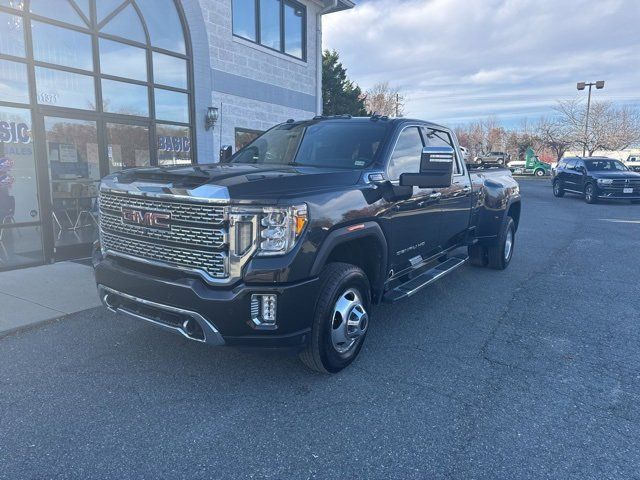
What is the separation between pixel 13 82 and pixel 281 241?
19.8ft

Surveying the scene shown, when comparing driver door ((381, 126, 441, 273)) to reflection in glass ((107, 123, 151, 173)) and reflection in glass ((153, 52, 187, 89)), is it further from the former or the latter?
reflection in glass ((153, 52, 187, 89))

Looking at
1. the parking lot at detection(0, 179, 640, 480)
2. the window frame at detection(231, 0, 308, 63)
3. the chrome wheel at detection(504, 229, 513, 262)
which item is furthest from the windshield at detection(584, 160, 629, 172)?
the parking lot at detection(0, 179, 640, 480)

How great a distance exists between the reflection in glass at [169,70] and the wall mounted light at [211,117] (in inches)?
26.9

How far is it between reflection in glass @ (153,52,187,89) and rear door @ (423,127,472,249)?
5846 mm

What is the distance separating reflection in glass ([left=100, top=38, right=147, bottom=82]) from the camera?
7.90 metres

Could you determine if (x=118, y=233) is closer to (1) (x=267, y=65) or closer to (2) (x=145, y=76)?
(2) (x=145, y=76)

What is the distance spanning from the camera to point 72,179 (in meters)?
7.64

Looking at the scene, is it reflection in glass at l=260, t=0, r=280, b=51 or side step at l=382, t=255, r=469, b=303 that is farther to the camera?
reflection in glass at l=260, t=0, r=280, b=51

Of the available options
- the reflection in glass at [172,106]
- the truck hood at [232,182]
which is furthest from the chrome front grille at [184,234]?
the reflection in glass at [172,106]

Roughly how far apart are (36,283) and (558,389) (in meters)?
5.90

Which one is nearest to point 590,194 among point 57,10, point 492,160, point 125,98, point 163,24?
point 492,160

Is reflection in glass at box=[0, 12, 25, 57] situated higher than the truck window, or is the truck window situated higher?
reflection in glass at box=[0, 12, 25, 57]

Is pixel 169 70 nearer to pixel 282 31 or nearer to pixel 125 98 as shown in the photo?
pixel 125 98

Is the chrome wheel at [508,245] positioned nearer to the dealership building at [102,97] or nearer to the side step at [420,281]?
the side step at [420,281]
